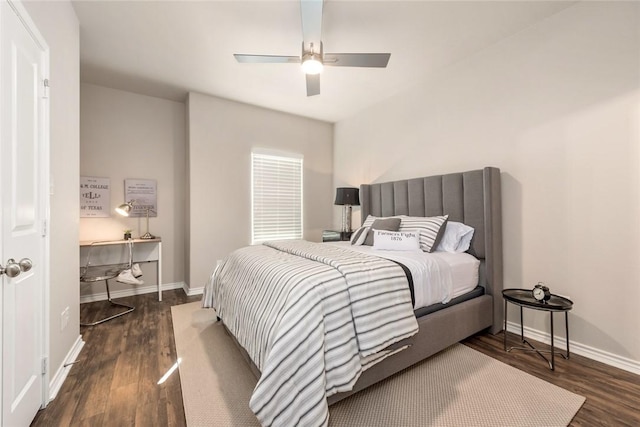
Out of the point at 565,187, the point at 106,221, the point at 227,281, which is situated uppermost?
the point at 565,187

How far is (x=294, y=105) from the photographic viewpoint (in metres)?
4.14

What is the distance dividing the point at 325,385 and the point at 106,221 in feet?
12.3

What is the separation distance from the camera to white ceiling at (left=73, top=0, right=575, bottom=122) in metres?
2.18

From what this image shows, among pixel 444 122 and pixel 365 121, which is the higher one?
pixel 365 121

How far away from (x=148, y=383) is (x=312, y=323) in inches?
53.5

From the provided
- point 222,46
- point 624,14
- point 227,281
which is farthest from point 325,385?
point 624,14

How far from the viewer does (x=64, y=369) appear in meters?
1.88

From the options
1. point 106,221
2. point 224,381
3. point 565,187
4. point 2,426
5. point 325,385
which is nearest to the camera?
point 2,426

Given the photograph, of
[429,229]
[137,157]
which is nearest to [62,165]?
[137,157]

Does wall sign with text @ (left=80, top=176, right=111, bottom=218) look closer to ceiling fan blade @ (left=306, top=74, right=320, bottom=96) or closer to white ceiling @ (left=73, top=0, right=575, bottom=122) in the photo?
white ceiling @ (left=73, top=0, right=575, bottom=122)

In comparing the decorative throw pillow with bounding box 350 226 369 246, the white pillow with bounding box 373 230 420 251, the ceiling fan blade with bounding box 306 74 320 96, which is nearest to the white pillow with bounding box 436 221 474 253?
the white pillow with bounding box 373 230 420 251

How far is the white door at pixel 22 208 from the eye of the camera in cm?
121

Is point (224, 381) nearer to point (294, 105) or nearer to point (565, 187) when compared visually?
point (565, 187)

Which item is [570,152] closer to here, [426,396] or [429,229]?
[429,229]
